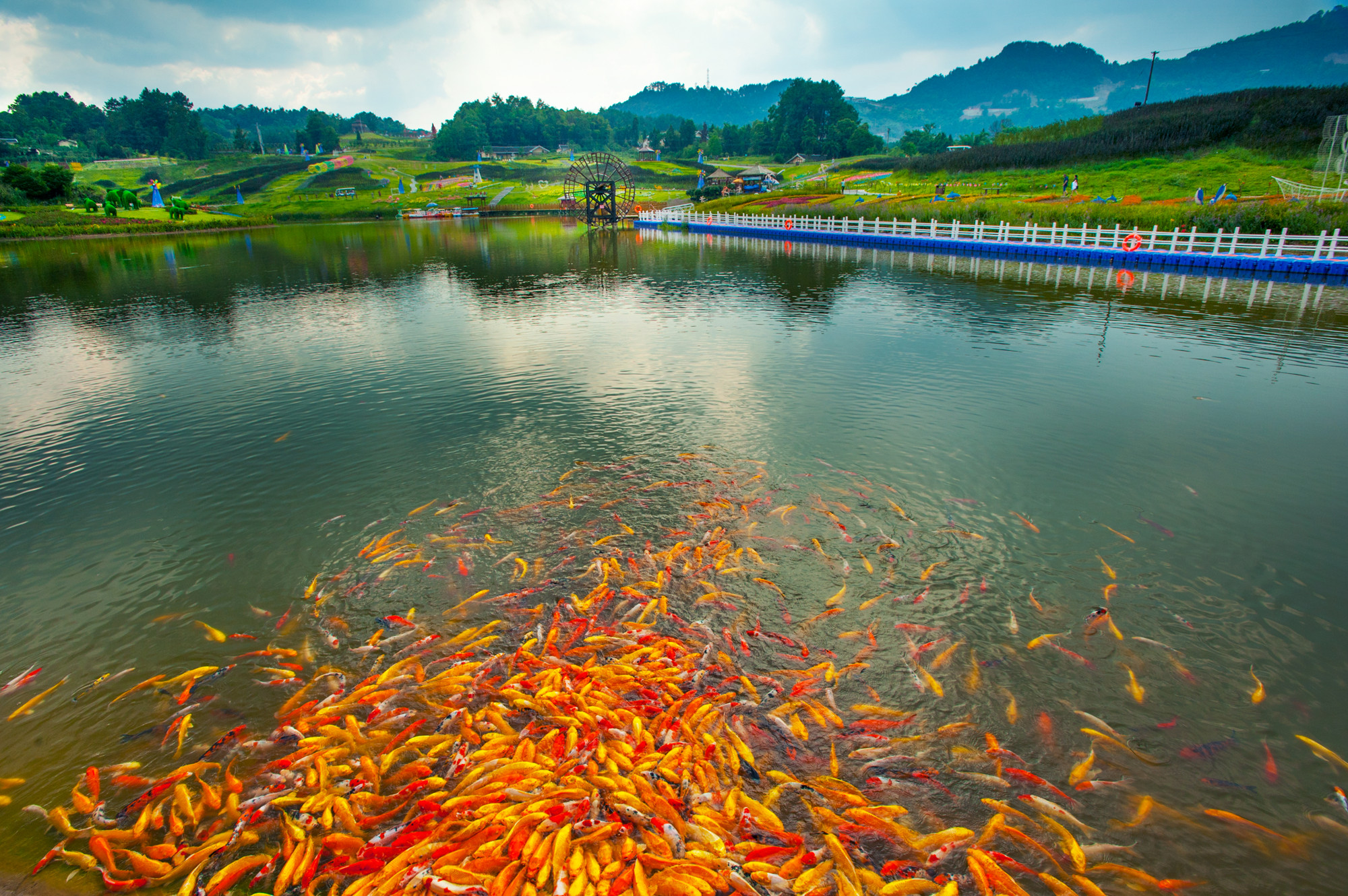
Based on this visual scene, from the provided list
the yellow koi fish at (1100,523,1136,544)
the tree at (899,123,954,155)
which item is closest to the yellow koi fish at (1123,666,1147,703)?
the yellow koi fish at (1100,523,1136,544)

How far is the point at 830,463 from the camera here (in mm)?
Answer: 12258

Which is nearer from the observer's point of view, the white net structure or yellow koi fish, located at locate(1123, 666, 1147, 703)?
yellow koi fish, located at locate(1123, 666, 1147, 703)

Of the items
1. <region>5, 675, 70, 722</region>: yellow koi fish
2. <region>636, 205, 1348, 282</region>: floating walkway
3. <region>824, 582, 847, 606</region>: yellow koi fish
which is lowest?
<region>5, 675, 70, 722</region>: yellow koi fish

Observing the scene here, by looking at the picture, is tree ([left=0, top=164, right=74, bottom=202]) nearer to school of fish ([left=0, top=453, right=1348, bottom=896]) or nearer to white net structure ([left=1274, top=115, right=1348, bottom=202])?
school of fish ([left=0, top=453, right=1348, bottom=896])

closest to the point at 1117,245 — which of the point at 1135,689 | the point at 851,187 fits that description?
the point at 1135,689

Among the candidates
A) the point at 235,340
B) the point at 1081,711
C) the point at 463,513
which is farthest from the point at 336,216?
the point at 1081,711

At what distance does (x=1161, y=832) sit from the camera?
5.31 metres

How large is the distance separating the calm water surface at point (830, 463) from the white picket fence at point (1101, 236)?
5472mm

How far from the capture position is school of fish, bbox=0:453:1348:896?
16.2ft

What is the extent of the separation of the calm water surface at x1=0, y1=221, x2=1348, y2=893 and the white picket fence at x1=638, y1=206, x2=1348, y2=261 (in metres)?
5.47

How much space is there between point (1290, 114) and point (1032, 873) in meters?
86.1

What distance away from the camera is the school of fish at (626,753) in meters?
4.93

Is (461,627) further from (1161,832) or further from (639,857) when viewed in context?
(1161,832)

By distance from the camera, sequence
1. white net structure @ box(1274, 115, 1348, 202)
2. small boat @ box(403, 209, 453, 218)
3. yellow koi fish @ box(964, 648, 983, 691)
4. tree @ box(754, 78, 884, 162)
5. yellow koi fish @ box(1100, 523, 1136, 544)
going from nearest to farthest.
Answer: yellow koi fish @ box(964, 648, 983, 691)
yellow koi fish @ box(1100, 523, 1136, 544)
white net structure @ box(1274, 115, 1348, 202)
small boat @ box(403, 209, 453, 218)
tree @ box(754, 78, 884, 162)
